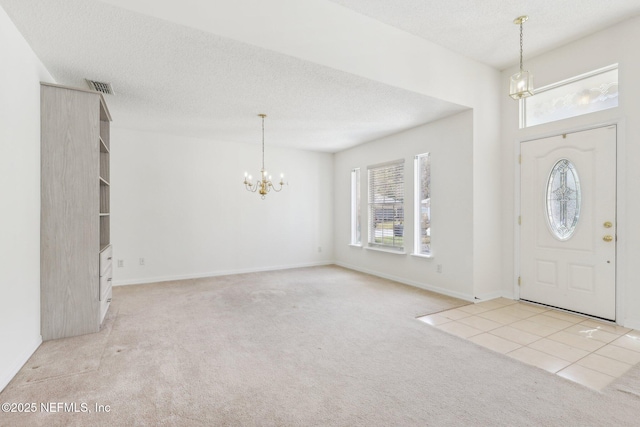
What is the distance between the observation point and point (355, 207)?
22.3 feet

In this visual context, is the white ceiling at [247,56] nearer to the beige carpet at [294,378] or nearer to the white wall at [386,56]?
the white wall at [386,56]

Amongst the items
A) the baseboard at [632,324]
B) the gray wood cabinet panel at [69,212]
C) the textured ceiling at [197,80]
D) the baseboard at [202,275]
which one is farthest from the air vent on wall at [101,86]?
the baseboard at [632,324]

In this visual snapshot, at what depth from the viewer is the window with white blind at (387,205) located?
549cm

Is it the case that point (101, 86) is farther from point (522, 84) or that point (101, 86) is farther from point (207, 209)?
point (522, 84)

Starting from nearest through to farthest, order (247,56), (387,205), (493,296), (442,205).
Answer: (247,56), (493,296), (442,205), (387,205)

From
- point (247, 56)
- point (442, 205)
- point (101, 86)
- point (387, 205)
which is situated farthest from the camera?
point (387, 205)

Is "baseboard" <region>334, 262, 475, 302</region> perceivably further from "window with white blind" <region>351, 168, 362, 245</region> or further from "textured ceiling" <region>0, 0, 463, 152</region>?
"textured ceiling" <region>0, 0, 463, 152</region>

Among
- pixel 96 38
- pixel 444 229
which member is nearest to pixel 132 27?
pixel 96 38

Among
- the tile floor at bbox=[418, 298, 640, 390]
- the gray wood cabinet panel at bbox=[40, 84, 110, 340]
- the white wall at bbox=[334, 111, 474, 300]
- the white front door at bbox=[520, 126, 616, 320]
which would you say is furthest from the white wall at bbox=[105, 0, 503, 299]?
the gray wood cabinet panel at bbox=[40, 84, 110, 340]

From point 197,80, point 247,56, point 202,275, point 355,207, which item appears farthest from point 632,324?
point 202,275

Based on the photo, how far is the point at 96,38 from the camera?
2.59m

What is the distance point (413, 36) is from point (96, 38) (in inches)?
122

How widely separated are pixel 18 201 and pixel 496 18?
456 centimetres

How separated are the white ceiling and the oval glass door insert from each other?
4.69 feet
